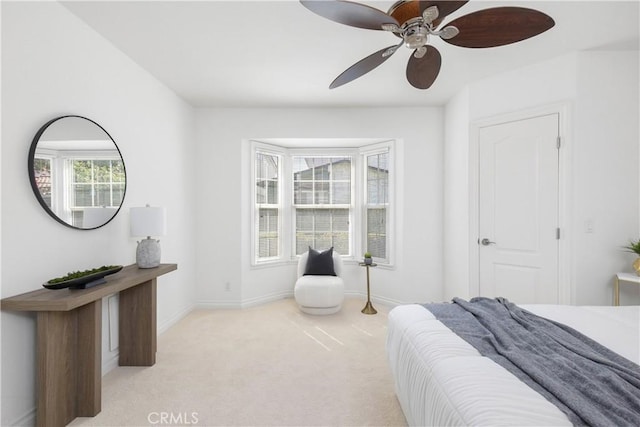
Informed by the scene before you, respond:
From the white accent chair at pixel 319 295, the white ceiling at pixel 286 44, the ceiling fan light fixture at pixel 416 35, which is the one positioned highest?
the white ceiling at pixel 286 44

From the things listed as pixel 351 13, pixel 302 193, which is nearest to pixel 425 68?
pixel 351 13

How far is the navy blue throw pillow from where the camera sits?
410 centimetres

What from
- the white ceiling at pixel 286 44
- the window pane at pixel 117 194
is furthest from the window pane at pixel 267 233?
the window pane at pixel 117 194

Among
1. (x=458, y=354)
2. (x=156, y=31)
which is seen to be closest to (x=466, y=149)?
(x=458, y=354)

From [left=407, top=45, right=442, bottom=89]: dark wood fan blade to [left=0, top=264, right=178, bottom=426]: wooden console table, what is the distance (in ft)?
8.06

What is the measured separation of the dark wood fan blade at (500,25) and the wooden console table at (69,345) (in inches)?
101

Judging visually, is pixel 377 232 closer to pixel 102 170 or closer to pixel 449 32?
pixel 449 32

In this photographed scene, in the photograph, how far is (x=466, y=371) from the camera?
3.91ft

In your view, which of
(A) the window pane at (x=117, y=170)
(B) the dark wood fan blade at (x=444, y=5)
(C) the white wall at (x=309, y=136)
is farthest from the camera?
(C) the white wall at (x=309, y=136)

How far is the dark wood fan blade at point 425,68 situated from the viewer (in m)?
1.94

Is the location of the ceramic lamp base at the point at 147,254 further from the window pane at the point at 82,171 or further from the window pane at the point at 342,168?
the window pane at the point at 342,168

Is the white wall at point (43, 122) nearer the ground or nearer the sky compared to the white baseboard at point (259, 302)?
nearer the sky

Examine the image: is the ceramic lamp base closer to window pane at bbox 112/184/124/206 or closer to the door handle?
window pane at bbox 112/184/124/206

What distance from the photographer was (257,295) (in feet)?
14.0
